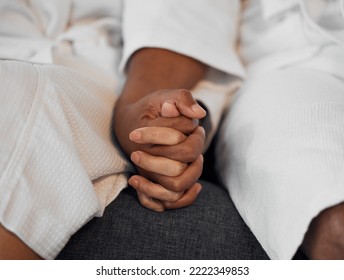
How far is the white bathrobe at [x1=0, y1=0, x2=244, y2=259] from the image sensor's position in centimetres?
47

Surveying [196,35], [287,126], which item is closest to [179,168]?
[287,126]

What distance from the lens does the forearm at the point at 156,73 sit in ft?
2.12

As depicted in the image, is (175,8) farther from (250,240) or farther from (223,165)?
(250,240)

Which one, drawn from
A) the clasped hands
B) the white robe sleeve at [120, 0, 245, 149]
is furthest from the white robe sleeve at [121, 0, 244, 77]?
the clasped hands

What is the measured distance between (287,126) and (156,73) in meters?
0.23

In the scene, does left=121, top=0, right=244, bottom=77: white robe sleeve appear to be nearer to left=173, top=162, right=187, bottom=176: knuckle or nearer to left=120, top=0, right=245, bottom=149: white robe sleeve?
left=120, top=0, right=245, bottom=149: white robe sleeve

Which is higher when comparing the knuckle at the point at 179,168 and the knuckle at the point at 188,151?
the knuckle at the point at 188,151

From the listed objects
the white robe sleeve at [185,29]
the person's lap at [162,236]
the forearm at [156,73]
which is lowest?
the person's lap at [162,236]

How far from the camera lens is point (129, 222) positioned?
1.74 feet

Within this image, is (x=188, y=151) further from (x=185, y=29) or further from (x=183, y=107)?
(x=185, y=29)

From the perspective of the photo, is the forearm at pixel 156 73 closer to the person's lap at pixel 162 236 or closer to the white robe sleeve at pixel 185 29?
the white robe sleeve at pixel 185 29

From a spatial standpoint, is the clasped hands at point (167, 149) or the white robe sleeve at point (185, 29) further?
the white robe sleeve at point (185, 29)

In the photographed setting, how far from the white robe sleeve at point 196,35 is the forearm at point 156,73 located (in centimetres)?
1

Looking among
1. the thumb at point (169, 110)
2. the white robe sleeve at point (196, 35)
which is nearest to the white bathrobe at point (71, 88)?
the white robe sleeve at point (196, 35)
